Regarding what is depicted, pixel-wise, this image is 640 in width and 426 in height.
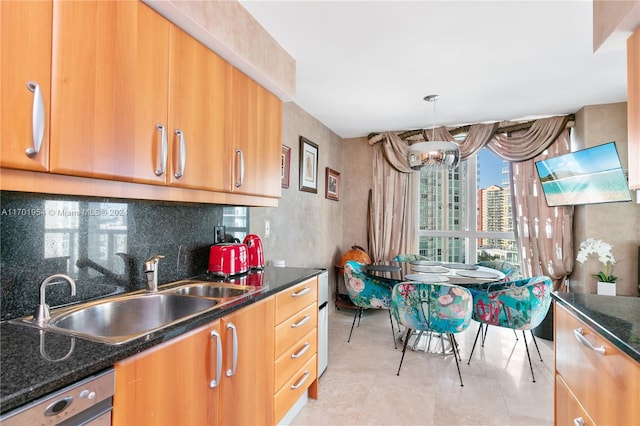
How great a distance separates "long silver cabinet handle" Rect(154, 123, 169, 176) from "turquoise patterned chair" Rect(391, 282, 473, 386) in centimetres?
190

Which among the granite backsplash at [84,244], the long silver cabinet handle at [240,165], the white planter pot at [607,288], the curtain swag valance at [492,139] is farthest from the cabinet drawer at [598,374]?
the curtain swag valance at [492,139]

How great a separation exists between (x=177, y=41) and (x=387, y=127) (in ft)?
10.7

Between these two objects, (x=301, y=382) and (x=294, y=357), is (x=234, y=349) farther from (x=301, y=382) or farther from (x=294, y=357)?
(x=301, y=382)

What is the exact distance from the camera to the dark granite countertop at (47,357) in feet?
2.30

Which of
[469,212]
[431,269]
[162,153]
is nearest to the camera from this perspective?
[162,153]

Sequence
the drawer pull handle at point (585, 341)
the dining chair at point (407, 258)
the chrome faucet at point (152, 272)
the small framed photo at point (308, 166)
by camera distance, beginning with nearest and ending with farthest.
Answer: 1. the drawer pull handle at point (585, 341)
2. the chrome faucet at point (152, 272)
3. the small framed photo at point (308, 166)
4. the dining chair at point (407, 258)

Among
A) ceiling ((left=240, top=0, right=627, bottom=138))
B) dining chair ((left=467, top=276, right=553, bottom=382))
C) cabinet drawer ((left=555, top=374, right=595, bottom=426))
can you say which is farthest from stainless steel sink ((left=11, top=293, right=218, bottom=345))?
dining chair ((left=467, top=276, right=553, bottom=382))

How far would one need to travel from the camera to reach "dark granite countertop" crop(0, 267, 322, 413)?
702 mm

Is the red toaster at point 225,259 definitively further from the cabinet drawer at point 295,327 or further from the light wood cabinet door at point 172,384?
the light wood cabinet door at point 172,384

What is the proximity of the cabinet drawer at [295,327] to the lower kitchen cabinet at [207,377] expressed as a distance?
0.30ft

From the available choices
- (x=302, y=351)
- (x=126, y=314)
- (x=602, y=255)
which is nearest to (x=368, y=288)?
(x=302, y=351)

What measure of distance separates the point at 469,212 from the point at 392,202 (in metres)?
1.02

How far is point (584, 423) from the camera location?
1230 millimetres

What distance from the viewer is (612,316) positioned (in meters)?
1.21
